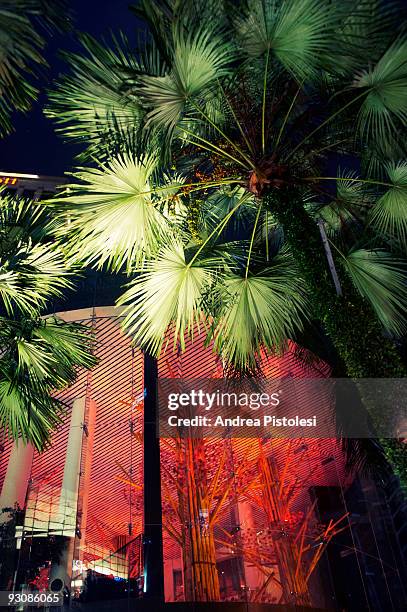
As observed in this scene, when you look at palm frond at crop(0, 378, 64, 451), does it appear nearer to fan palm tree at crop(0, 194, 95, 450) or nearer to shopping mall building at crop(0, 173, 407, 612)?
fan palm tree at crop(0, 194, 95, 450)

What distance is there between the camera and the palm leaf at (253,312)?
4336 mm

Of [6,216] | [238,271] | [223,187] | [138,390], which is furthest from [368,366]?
[138,390]

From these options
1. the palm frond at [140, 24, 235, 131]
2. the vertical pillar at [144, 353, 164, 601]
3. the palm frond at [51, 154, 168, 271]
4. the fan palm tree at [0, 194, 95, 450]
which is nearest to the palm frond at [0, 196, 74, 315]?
the fan palm tree at [0, 194, 95, 450]

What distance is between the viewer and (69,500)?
8148mm

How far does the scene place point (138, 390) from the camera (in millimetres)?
9539

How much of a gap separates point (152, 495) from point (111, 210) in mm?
5351

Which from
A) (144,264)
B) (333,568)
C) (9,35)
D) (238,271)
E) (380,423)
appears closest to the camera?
(9,35)

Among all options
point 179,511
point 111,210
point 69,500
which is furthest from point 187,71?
point 69,500

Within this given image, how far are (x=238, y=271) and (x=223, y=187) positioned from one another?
96cm

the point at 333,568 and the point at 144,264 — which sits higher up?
the point at 144,264

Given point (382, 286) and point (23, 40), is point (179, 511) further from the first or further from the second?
point (23, 40)

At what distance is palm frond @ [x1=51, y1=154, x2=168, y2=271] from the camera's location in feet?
11.7

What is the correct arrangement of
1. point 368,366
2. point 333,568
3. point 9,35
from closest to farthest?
point 9,35, point 368,366, point 333,568

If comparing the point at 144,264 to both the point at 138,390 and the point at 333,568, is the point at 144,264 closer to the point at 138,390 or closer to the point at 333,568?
the point at 138,390
